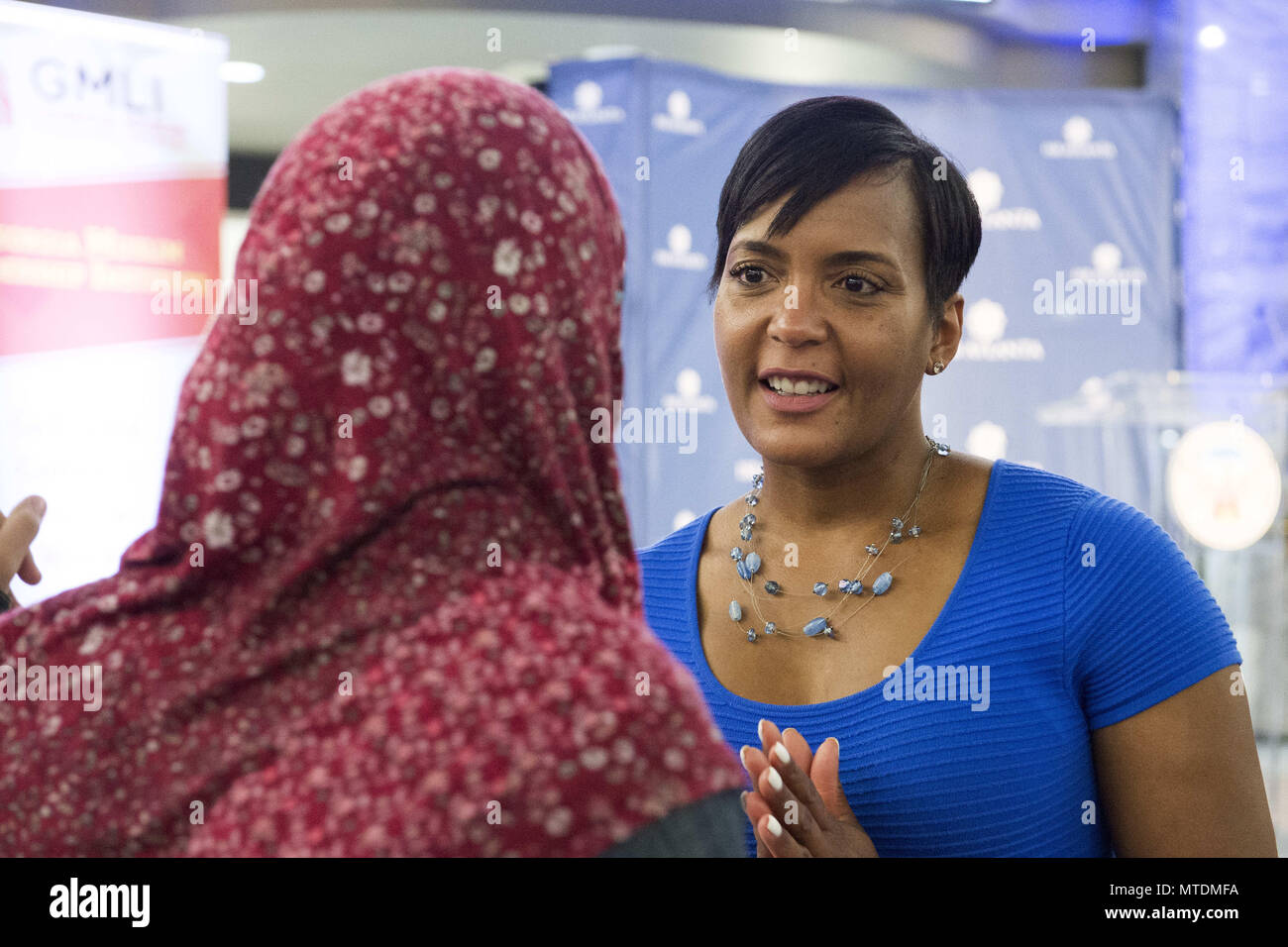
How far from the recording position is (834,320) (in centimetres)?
123

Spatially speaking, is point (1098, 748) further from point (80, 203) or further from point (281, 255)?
point (80, 203)

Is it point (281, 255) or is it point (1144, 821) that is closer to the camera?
point (281, 255)

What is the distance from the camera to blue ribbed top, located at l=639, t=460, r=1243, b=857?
1113mm

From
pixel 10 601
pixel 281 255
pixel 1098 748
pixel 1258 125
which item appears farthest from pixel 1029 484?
pixel 1258 125

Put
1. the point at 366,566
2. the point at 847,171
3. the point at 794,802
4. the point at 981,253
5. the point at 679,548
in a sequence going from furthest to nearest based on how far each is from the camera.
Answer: the point at 981,253 → the point at 679,548 → the point at 847,171 → the point at 794,802 → the point at 366,566

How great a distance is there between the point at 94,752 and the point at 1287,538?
3.29 metres

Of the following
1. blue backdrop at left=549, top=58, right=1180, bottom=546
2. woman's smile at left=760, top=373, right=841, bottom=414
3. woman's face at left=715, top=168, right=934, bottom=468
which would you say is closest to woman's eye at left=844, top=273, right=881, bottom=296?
woman's face at left=715, top=168, right=934, bottom=468

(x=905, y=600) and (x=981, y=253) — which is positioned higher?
(x=981, y=253)

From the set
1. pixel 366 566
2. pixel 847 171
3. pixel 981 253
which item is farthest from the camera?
pixel 981 253

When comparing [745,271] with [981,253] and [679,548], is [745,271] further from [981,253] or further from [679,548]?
[981,253]

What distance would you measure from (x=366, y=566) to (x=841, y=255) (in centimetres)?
67

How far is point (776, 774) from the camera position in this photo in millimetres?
1021

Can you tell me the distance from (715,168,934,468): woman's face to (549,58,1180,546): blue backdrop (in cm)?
264

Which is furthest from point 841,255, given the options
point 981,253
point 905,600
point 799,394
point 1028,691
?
point 981,253
